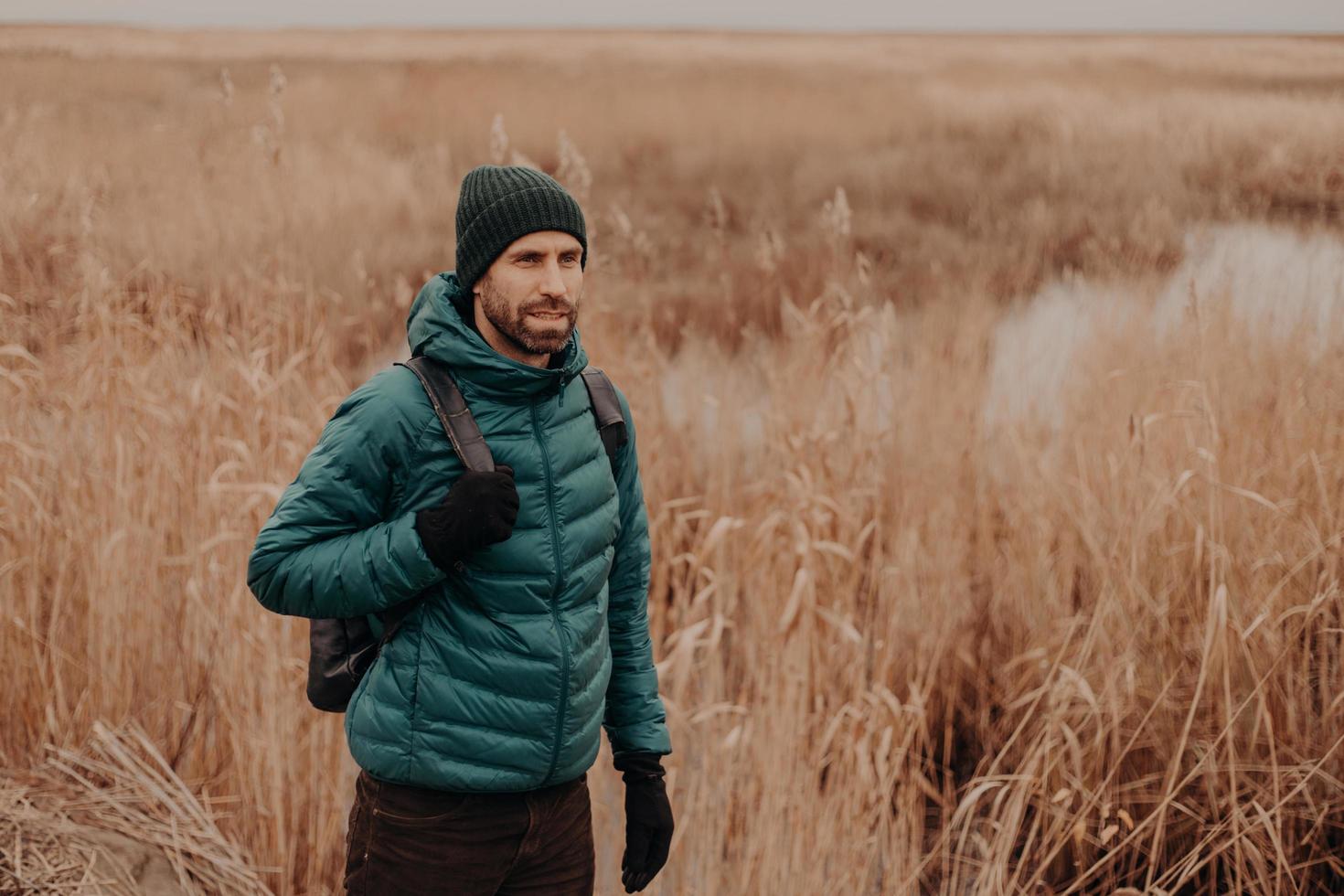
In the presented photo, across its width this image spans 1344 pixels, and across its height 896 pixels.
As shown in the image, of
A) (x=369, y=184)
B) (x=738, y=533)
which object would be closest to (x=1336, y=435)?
(x=738, y=533)

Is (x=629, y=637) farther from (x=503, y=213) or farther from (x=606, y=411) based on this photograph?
(x=503, y=213)

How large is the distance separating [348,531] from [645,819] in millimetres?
616

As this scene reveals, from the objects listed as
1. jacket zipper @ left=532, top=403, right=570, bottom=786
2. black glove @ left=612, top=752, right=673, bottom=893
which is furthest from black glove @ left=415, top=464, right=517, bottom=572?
black glove @ left=612, top=752, right=673, bottom=893

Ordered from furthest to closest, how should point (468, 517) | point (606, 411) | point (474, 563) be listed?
point (606, 411)
point (474, 563)
point (468, 517)

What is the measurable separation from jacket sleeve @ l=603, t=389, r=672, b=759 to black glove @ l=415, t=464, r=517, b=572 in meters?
0.34

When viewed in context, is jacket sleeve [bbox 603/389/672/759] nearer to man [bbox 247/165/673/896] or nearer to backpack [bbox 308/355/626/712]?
man [bbox 247/165/673/896]

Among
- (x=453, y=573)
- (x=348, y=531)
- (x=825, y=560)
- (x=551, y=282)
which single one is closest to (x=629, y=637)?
(x=453, y=573)

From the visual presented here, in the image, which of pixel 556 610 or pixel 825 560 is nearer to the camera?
pixel 556 610

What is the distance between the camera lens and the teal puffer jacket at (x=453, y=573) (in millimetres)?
1176

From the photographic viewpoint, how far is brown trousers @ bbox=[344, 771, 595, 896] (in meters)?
1.25

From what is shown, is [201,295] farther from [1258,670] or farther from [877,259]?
[1258,670]

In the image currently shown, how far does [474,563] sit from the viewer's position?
1.24 m

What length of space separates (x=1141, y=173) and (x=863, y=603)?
7570mm

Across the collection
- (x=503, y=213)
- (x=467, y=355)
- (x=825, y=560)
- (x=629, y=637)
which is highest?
(x=503, y=213)
